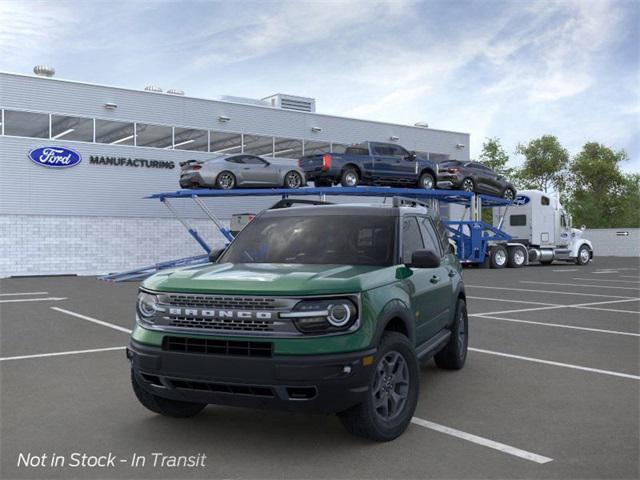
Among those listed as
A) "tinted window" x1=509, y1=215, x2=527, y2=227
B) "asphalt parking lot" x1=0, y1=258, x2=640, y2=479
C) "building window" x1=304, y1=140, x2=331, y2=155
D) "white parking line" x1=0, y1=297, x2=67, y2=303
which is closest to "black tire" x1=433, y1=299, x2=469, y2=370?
"asphalt parking lot" x1=0, y1=258, x2=640, y2=479

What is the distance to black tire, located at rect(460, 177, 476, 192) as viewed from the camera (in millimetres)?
27802

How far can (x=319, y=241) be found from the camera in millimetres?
5609

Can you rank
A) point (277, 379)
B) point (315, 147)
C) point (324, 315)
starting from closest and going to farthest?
point (277, 379)
point (324, 315)
point (315, 147)

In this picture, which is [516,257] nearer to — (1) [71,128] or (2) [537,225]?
(2) [537,225]

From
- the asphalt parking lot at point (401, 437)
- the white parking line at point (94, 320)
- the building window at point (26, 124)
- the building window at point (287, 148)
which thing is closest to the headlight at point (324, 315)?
the asphalt parking lot at point (401, 437)

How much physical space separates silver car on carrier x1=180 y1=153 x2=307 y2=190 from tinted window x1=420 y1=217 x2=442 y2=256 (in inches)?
731

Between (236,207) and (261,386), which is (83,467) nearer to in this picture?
(261,386)

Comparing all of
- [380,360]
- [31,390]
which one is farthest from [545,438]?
[31,390]

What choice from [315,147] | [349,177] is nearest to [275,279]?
[349,177]

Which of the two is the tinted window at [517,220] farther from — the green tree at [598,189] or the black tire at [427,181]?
the green tree at [598,189]

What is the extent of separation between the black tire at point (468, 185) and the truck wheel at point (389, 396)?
23.6 meters

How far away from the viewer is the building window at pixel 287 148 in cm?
3356

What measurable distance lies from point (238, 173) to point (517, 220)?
48.3ft

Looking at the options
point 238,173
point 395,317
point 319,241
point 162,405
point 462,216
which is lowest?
point 162,405
